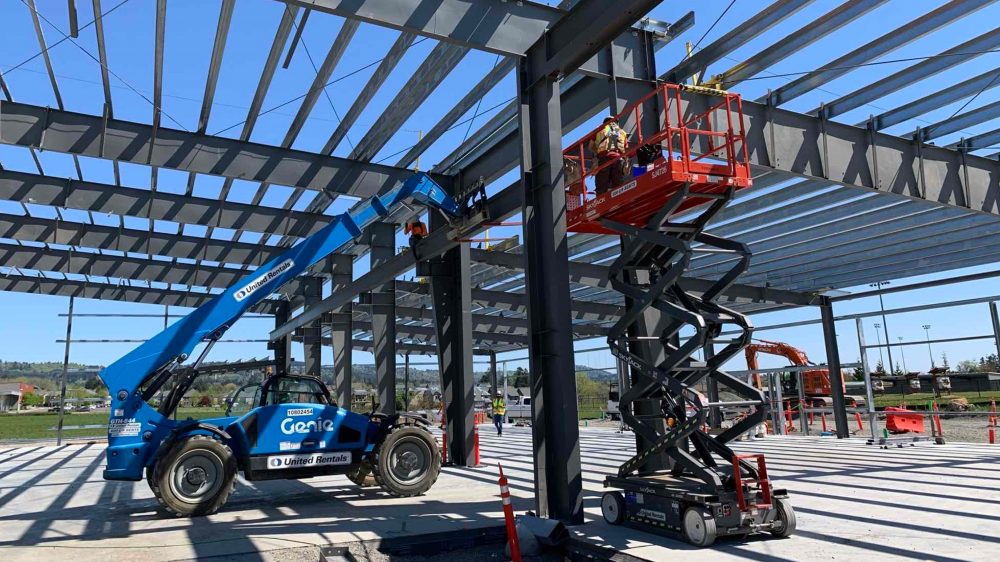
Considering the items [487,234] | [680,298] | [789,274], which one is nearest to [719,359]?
[680,298]

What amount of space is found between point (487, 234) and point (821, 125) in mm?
8922

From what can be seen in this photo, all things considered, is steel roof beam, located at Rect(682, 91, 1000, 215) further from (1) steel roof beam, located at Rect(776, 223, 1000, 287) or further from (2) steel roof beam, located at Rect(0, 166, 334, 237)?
(2) steel roof beam, located at Rect(0, 166, 334, 237)

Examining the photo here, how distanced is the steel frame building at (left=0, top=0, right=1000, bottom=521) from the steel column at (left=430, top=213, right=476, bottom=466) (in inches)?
1.9

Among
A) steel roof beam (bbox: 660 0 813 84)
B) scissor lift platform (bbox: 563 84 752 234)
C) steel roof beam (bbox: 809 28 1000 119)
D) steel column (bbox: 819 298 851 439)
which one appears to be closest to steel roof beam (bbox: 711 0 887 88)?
steel roof beam (bbox: 660 0 813 84)

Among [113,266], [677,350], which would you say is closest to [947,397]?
[677,350]

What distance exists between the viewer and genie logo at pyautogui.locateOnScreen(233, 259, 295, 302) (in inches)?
457

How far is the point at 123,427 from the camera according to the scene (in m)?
10.5

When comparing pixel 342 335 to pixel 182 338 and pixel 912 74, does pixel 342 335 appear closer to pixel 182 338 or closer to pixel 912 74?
pixel 182 338

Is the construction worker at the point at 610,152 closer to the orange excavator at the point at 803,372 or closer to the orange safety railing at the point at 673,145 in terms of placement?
the orange safety railing at the point at 673,145

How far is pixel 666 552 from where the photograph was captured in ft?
23.0

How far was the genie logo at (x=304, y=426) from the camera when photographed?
1130cm

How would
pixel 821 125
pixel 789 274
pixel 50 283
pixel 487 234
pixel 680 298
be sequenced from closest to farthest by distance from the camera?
1. pixel 680 298
2. pixel 821 125
3. pixel 487 234
4. pixel 789 274
5. pixel 50 283

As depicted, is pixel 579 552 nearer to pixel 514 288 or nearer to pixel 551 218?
pixel 551 218

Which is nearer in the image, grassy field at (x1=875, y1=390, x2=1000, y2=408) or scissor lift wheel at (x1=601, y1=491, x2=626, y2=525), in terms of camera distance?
scissor lift wheel at (x1=601, y1=491, x2=626, y2=525)
